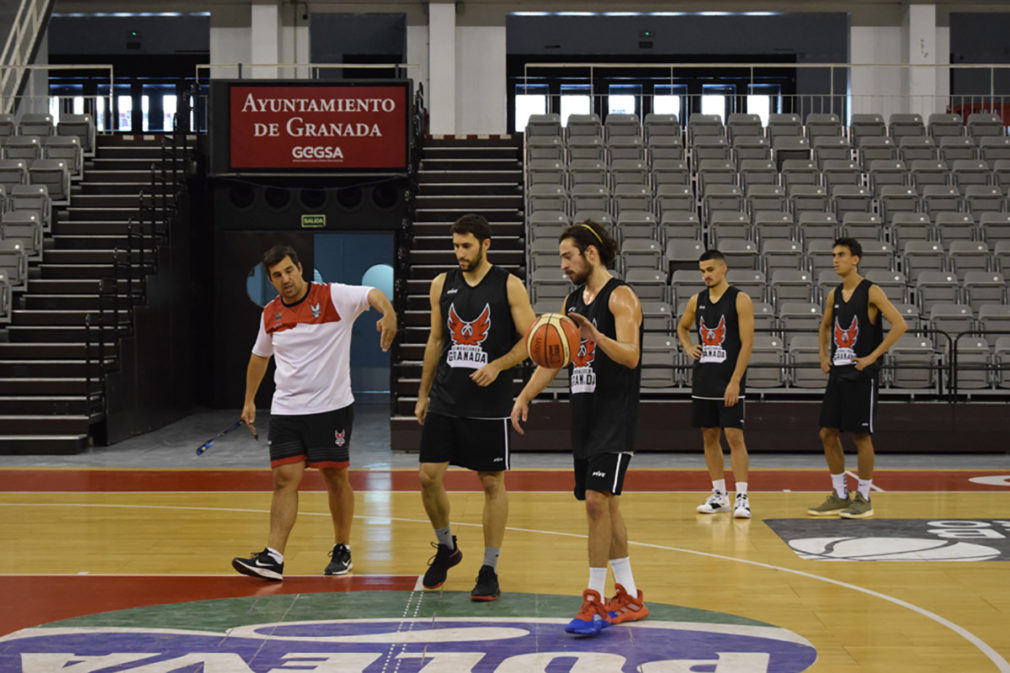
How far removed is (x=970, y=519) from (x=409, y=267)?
330 inches

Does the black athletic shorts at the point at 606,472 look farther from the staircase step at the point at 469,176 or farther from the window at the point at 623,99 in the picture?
the window at the point at 623,99

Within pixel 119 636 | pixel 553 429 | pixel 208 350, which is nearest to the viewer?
pixel 119 636

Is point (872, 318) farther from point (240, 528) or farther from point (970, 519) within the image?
point (240, 528)

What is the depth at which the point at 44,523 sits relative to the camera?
26.5 ft

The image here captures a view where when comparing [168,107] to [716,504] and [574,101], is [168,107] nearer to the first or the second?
[574,101]

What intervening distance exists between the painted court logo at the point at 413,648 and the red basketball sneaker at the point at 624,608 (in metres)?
0.06

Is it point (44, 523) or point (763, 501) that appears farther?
point (763, 501)

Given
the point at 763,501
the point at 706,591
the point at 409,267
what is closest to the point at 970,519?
the point at 763,501

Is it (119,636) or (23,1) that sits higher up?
(23,1)

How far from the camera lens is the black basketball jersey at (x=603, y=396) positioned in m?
5.33

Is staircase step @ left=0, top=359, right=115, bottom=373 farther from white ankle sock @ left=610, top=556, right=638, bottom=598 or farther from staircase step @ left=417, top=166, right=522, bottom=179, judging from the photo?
white ankle sock @ left=610, top=556, right=638, bottom=598

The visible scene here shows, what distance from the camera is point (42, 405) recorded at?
1240 centimetres

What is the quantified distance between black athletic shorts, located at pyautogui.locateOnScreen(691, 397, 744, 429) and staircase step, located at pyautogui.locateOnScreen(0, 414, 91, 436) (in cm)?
705

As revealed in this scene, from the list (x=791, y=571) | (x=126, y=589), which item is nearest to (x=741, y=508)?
(x=791, y=571)
